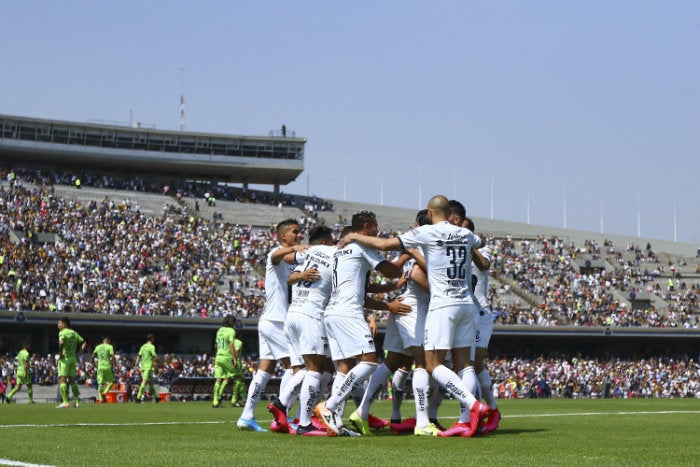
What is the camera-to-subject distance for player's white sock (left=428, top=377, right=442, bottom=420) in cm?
1182

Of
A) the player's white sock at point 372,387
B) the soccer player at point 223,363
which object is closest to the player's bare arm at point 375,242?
the player's white sock at point 372,387

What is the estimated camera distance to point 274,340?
13.5 metres

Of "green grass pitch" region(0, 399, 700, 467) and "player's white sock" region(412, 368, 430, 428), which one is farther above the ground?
"player's white sock" region(412, 368, 430, 428)

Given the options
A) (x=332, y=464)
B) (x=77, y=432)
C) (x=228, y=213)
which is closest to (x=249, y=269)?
(x=228, y=213)

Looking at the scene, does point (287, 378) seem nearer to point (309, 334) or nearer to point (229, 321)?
point (309, 334)

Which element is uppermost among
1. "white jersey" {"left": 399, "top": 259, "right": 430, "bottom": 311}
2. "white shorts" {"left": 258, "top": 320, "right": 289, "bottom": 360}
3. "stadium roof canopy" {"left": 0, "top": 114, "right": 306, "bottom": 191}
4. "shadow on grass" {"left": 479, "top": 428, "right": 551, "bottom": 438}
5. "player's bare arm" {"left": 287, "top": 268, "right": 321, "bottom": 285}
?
"stadium roof canopy" {"left": 0, "top": 114, "right": 306, "bottom": 191}

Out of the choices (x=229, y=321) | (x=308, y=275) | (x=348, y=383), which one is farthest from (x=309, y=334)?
(x=229, y=321)

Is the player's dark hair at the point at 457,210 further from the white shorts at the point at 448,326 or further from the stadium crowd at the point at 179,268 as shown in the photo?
the stadium crowd at the point at 179,268

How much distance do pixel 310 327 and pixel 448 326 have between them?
1825mm

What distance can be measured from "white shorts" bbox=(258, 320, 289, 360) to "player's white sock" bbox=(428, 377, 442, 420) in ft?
7.05

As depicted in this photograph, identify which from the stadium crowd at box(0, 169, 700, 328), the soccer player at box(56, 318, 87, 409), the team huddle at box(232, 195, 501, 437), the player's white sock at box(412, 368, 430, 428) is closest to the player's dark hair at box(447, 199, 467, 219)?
the team huddle at box(232, 195, 501, 437)

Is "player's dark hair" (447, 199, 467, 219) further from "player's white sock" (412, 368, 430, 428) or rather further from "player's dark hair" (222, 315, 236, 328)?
"player's dark hair" (222, 315, 236, 328)

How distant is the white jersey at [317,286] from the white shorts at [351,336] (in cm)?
65

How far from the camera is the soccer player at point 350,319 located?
37.1 ft
